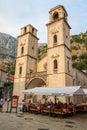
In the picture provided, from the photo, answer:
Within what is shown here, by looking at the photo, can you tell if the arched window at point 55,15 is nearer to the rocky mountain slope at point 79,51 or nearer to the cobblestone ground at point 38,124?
the cobblestone ground at point 38,124

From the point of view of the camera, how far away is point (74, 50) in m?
86.9

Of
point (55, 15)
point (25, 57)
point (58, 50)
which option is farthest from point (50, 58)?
point (55, 15)

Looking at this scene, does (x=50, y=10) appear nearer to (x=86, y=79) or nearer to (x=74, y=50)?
(x=86, y=79)

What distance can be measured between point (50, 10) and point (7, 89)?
22485 millimetres

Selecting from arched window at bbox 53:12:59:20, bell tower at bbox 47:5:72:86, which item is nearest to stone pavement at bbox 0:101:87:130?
bell tower at bbox 47:5:72:86

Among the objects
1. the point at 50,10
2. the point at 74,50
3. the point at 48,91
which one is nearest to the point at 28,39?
the point at 50,10

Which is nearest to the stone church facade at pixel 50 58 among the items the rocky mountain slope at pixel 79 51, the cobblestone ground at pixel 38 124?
the cobblestone ground at pixel 38 124

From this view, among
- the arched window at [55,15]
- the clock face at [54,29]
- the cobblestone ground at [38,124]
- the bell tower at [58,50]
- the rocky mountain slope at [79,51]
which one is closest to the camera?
the cobblestone ground at [38,124]

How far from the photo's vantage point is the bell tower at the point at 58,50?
23203mm

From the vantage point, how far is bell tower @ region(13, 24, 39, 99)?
28.9 metres

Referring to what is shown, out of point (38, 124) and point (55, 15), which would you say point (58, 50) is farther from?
point (38, 124)

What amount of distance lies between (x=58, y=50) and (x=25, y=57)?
318 inches

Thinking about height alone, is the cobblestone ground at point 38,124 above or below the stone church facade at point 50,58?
below

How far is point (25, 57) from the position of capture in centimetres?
2995
